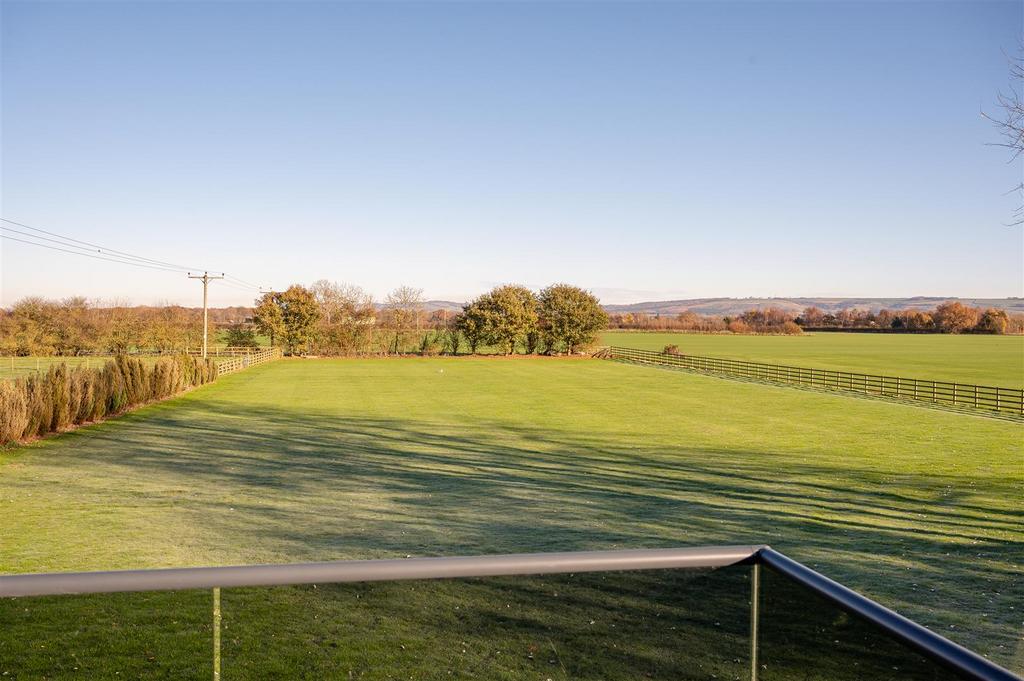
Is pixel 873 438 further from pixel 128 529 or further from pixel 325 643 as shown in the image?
pixel 325 643

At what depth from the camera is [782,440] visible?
1844 cm

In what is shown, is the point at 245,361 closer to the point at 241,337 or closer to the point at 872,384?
the point at 241,337

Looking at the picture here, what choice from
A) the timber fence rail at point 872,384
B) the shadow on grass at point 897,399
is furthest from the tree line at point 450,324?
the shadow on grass at point 897,399

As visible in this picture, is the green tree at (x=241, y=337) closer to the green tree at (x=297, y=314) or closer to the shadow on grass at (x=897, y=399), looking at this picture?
the green tree at (x=297, y=314)

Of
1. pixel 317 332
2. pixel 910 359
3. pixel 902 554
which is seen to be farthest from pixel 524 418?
pixel 910 359

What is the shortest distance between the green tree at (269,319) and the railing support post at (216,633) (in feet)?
202

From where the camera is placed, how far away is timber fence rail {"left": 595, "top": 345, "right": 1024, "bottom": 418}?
2647cm

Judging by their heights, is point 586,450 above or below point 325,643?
below

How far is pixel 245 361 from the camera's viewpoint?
48.5 m

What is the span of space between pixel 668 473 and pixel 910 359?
186 feet

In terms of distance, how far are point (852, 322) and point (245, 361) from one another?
120 metres

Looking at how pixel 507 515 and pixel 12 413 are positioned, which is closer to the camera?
pixel 507 515

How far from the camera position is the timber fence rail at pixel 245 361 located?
42.4 m

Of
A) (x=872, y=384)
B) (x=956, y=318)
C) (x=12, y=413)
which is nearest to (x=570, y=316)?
(x=872, y=384)
